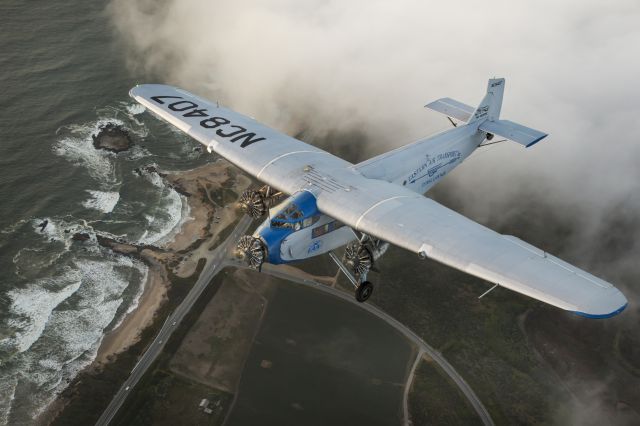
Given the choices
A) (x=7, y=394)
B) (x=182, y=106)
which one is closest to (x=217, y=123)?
(x=182, y=106)

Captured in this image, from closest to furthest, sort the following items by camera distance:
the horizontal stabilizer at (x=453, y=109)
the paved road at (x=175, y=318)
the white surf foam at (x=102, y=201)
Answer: the paved road at (x=175, y=318) → the horizontal stabilizer at (x=453, y=109) → the white surf foam at (x=102, y=201)

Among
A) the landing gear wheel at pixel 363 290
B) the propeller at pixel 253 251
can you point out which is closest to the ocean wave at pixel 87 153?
the propeller at pixel 253 251

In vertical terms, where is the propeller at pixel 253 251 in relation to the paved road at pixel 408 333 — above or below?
above

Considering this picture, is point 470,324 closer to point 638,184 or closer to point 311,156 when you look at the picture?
point 311,156

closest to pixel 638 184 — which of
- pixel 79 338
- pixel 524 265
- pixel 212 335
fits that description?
pixel 524 265

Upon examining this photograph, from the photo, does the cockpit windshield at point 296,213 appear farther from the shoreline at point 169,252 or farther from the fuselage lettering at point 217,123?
the shoreline at point 169,252

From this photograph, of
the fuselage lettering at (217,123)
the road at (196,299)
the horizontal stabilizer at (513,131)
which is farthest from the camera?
the horizontal stabilizer at (513,131)

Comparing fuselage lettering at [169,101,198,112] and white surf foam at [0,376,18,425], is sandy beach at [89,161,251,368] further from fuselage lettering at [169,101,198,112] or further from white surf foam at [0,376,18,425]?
fuselage lettering at [169,101,198,112]
